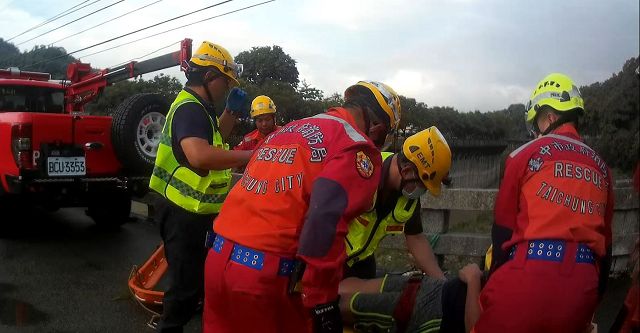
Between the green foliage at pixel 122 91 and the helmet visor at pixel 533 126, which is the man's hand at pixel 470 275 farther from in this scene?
the green foliage at pixel 122 91

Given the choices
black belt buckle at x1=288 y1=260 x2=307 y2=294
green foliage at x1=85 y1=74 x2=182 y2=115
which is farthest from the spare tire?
green foliage at x1=85 y1=74 x2=182 y2=115

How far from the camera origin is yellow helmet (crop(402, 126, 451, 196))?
2.98 metres

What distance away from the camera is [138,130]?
7020 millimetres

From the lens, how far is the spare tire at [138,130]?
6.92 meters

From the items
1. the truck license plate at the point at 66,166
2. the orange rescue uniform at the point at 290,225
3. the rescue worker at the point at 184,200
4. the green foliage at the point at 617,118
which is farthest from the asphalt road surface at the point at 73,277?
the orange rescue uniform at the point at 290,225

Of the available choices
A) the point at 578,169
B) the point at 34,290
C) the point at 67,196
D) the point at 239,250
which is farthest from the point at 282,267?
the point at 67,196

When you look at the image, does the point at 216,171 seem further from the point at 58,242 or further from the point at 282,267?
the point at 58,242

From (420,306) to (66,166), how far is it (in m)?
5.56

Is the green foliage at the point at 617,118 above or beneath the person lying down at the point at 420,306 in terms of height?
above

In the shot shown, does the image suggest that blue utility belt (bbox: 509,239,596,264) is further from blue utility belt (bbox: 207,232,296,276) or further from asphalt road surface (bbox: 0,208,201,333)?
asphalt road surface (bbox: 0,208,201,333)

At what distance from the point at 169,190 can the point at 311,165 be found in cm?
146

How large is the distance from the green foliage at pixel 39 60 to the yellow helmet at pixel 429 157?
90.2 ft

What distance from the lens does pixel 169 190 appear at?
11.1ft

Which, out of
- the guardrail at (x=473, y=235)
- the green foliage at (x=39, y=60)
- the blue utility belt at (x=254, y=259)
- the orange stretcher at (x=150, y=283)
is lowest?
the orange stretcher at (x=150, y=283)
